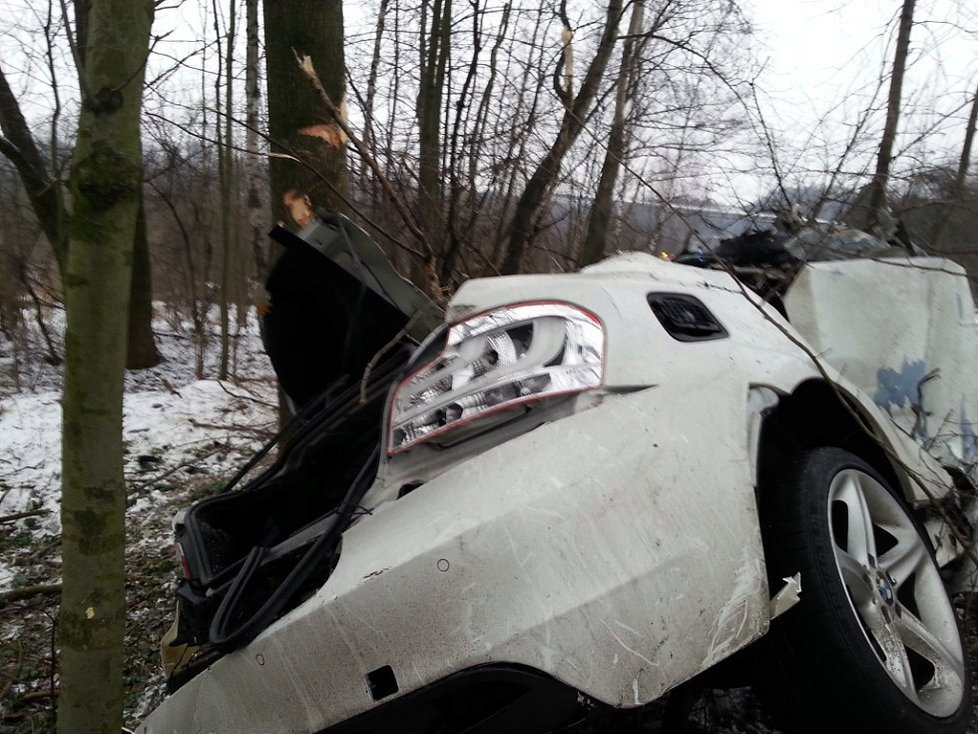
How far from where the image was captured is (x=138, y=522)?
491 cm

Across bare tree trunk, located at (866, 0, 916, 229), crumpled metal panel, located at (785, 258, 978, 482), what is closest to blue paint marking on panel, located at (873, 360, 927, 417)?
crumpled metal panel, located at (785, 258, 978, 482)

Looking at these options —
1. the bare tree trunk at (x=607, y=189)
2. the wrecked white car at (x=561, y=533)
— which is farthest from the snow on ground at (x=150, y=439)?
the bare tree trunk at (x=607, y=189)

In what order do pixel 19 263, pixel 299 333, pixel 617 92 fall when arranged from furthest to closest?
pixel 19 263
pixel 617 92
pixel 299 333

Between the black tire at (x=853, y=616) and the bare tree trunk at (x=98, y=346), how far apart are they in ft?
5.77

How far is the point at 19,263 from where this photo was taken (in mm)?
12359

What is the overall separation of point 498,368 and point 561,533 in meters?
0.47

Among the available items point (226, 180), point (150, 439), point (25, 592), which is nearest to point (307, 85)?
point (25, 592)

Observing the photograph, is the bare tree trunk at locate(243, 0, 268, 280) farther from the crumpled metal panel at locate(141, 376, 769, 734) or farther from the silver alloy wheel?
the silver alloy wheel

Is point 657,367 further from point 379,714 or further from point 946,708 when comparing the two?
point 946,708

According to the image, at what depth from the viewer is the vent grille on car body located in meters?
1.94

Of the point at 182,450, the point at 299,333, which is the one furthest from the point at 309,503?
the point at 182,450

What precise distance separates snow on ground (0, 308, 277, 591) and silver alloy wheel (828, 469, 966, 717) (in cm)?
436

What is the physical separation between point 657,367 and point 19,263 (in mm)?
13783

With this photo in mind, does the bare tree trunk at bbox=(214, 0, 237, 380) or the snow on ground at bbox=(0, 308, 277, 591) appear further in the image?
the bare tree trunk at bbox=(214, 0, 237, 380)
